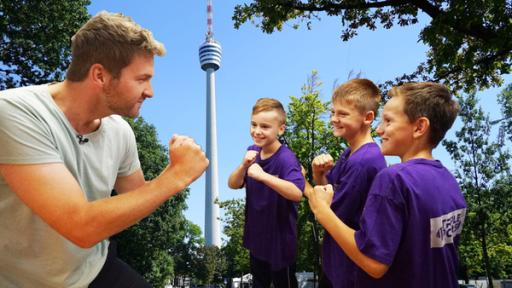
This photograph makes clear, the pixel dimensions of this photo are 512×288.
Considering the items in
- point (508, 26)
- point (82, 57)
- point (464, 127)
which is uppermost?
point (464, 127)

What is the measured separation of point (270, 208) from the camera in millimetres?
5172

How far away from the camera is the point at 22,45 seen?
21.2m

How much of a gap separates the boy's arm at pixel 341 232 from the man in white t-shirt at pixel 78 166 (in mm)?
896

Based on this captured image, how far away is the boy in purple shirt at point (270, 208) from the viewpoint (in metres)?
5.04

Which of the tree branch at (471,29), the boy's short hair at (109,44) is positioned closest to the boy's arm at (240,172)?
the boy's short hair at (109,44)

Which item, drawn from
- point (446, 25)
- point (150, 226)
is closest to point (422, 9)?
point (446, 25)

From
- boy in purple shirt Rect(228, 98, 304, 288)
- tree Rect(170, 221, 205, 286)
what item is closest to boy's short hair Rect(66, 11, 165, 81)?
boy in purple shirt Rect(228, 98, 304, 288)

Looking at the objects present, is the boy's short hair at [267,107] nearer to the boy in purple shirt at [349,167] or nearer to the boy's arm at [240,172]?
the boy's arm at [240,172]

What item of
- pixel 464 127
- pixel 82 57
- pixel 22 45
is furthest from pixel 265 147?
pixel 464 127

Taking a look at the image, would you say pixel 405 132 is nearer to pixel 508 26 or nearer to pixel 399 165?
pixel 399 165

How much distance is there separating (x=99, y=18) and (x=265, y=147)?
298 cm

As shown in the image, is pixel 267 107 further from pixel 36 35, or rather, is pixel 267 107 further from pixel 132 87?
pixel 36 35

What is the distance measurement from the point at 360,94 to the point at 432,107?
1.21 metres

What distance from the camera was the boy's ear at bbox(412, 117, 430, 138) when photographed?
10.0 feet
